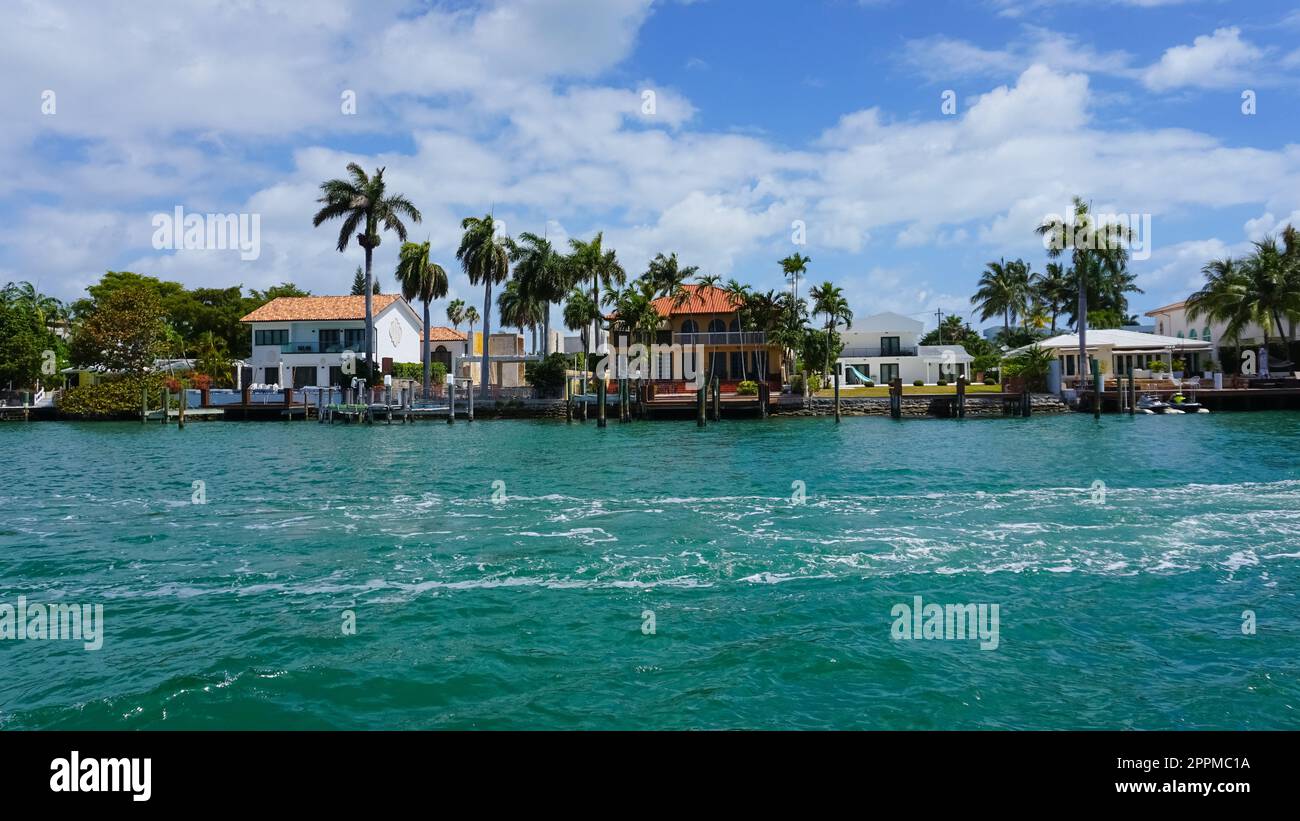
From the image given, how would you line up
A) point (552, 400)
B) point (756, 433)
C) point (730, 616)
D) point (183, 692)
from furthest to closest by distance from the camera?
point (552, 400)
point (756, 433)
point (730, 616)
point (183, 692)

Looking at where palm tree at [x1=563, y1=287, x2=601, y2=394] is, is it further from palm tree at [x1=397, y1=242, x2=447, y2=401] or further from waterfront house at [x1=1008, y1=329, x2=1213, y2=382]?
waterfront house at [x1=1008, y1=329, x2=1213, y2=382]

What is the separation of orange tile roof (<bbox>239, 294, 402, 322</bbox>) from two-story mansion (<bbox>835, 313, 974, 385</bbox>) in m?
43.6

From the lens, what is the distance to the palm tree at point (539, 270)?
70.2 meters

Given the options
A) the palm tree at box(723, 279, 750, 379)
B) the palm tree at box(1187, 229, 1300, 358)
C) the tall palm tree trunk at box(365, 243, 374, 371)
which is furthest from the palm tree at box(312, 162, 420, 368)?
the palm tree at box(1187, 229, 1300, 358)

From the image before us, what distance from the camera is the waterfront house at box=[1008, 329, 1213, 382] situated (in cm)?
6309

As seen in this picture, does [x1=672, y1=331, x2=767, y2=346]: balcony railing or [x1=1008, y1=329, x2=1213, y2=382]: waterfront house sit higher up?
[x1=672, y1=331, x2=767, y2=346]: balcony railing

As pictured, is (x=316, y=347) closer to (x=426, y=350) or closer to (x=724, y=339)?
(x=426, y=350)

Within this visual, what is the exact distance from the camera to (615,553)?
14.9 meters

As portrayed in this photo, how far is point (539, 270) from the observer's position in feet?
232

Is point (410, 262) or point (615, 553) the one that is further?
point (410, 262)
